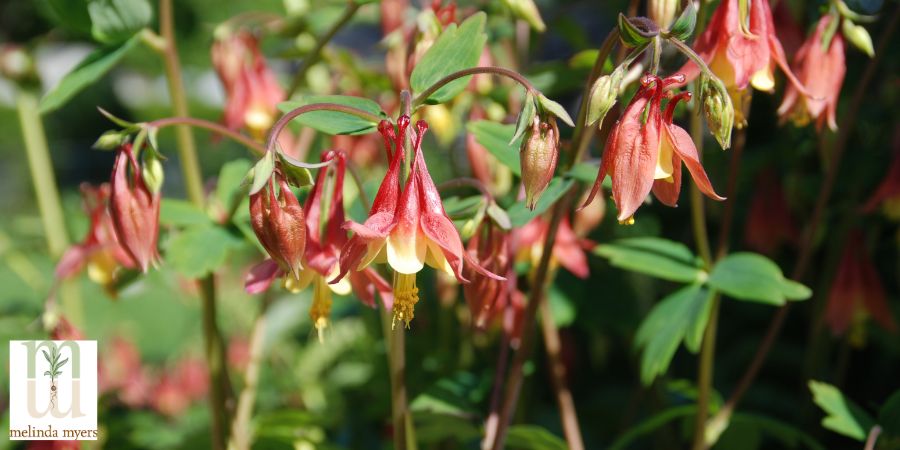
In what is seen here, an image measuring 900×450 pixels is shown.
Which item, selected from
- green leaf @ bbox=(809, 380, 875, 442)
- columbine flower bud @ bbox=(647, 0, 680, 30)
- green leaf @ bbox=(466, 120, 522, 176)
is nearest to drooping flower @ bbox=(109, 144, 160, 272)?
green leaf @ bbox=(466, 120, 522, 176)

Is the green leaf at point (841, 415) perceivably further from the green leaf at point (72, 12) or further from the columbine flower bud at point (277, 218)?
the green leaf at point (72, 12)

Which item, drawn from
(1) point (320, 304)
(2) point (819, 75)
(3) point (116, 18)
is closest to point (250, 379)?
(1) point (320, 304)

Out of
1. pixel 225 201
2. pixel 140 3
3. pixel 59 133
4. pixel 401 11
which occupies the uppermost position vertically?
pixel 59 133

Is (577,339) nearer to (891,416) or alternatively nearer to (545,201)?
(891,416)

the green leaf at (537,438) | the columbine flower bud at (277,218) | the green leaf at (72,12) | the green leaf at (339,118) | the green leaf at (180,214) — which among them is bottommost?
the green leaf at (537,438)

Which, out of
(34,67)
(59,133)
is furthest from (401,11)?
(59,133)

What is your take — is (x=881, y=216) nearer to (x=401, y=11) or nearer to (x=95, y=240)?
(x=401, y=11)

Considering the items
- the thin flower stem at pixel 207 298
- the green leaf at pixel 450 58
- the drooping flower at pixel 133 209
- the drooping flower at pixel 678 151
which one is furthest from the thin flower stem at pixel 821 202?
the drooping flower at pixel 133 209
